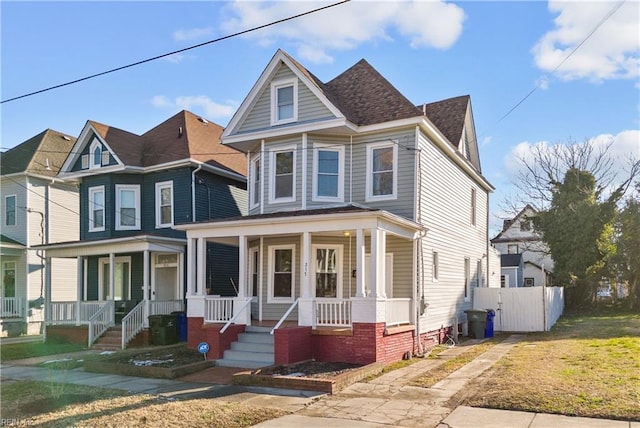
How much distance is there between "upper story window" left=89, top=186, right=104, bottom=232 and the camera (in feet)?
72.5

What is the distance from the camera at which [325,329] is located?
13.1 m

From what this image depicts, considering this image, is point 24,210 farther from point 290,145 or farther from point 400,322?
point 400,322

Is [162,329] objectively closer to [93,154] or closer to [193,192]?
[193,192]

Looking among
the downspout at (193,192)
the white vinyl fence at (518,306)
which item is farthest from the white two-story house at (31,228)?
the white vinyl fence at (518,306)

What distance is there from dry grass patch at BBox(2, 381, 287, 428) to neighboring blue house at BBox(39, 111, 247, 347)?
9201 mm

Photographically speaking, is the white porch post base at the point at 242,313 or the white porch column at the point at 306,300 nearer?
the white porch column at the point at 306,300

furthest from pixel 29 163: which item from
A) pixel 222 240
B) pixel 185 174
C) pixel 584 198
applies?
pixel 584 198

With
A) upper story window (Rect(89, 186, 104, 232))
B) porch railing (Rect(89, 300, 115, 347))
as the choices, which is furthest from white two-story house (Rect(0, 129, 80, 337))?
porch railing (Rect(89, 300, 115, 347))

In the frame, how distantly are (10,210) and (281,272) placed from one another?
16.8 metres

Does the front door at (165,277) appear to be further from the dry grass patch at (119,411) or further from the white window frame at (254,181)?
the dry grass patch at (119,411)

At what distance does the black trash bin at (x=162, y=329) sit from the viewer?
17.6 meters

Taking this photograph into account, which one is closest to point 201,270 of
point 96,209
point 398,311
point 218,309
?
point 218,309

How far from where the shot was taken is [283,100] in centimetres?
1653

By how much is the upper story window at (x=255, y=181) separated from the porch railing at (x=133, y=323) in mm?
5356
